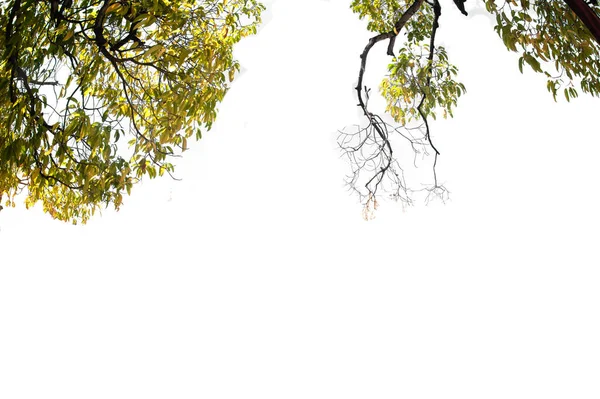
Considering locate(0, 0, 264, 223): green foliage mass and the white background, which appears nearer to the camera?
locate(0, 0, 264, 223): green foliage mass

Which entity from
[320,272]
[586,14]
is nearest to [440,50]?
[586,14]

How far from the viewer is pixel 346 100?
19.1 feet

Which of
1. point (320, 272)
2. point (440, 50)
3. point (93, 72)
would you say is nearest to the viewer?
point (93, 72)

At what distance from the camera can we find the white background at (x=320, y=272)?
5.04m

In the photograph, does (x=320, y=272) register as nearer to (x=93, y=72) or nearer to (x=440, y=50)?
(x=440, y=50)

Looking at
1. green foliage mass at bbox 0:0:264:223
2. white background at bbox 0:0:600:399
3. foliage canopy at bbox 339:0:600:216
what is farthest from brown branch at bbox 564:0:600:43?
white background at bbox 0:0:600:399

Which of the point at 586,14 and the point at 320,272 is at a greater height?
the point at 320,272

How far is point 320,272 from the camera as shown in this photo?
17.5ft

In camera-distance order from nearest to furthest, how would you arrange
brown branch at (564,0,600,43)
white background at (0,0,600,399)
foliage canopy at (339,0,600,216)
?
brown branch at (564,0,600,43) → foliage canopy at (339,0,600,216) → white background at (0,0,600,399)

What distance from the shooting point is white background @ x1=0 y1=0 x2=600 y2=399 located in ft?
16.5

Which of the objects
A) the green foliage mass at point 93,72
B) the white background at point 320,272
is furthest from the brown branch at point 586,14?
the white background at point 320,272

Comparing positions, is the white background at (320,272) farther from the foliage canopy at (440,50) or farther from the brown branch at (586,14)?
the brown branch at (586,14)

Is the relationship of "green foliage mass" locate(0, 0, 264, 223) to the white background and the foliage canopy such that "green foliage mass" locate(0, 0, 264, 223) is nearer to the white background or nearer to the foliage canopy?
the foliage canopy

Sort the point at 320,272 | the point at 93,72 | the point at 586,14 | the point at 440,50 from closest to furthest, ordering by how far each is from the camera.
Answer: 1. the point at 586,14
2. the point at 93,72
3. the point at 440,50
4. the point at 320,272
